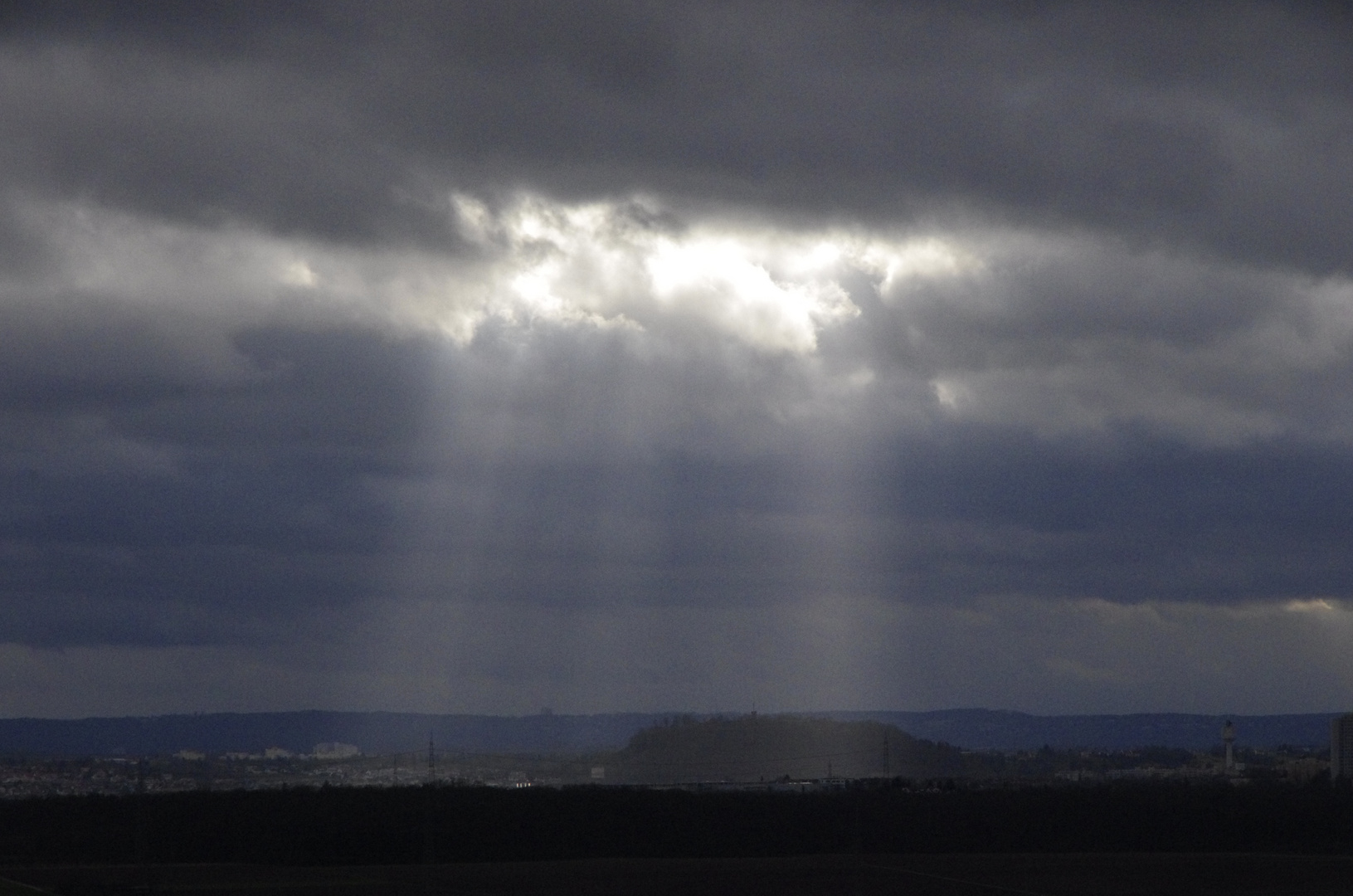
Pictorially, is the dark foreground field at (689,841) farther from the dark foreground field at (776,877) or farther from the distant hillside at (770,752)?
the distant hillside at (770,752)

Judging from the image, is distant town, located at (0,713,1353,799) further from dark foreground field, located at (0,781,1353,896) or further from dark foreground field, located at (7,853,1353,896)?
dark foreground field, located at (7,853,1353,896)

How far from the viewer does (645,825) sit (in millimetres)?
76875

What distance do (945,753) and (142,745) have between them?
83.1 meters

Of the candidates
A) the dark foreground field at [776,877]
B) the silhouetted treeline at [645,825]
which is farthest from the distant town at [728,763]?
the dark foreground field at [776,877]

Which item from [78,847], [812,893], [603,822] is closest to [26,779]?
[78,847]

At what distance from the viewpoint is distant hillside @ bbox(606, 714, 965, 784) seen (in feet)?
547

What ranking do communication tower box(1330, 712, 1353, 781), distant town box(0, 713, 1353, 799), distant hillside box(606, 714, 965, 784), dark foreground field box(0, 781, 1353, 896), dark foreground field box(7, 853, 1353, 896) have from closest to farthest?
dark foreground field box(7, 853, 1353, 896) < dark foreground field box(0, 781, 1353, 896) < communication tower box(1330, 712, 1353, 781) < distant town box(0, 713, 1353, 799) < distant hillside box(606, 714, 965, 784)

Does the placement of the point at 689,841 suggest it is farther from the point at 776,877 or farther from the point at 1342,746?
the point at 1342,746

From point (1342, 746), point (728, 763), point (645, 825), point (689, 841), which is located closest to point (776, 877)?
point (689, 841)

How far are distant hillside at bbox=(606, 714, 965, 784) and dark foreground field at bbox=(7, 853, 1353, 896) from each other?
315ft

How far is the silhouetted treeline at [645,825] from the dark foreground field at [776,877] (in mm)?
4241

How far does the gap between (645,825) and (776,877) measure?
20212 mm

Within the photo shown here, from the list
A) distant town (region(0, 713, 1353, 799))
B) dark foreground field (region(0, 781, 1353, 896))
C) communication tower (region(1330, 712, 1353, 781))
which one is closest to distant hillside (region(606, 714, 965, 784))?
distant town (region(0, 713, 1353, 799))

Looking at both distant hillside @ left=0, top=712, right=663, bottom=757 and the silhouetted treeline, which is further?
distant hillside @ left=0, top=712, right=663, bottom=757
